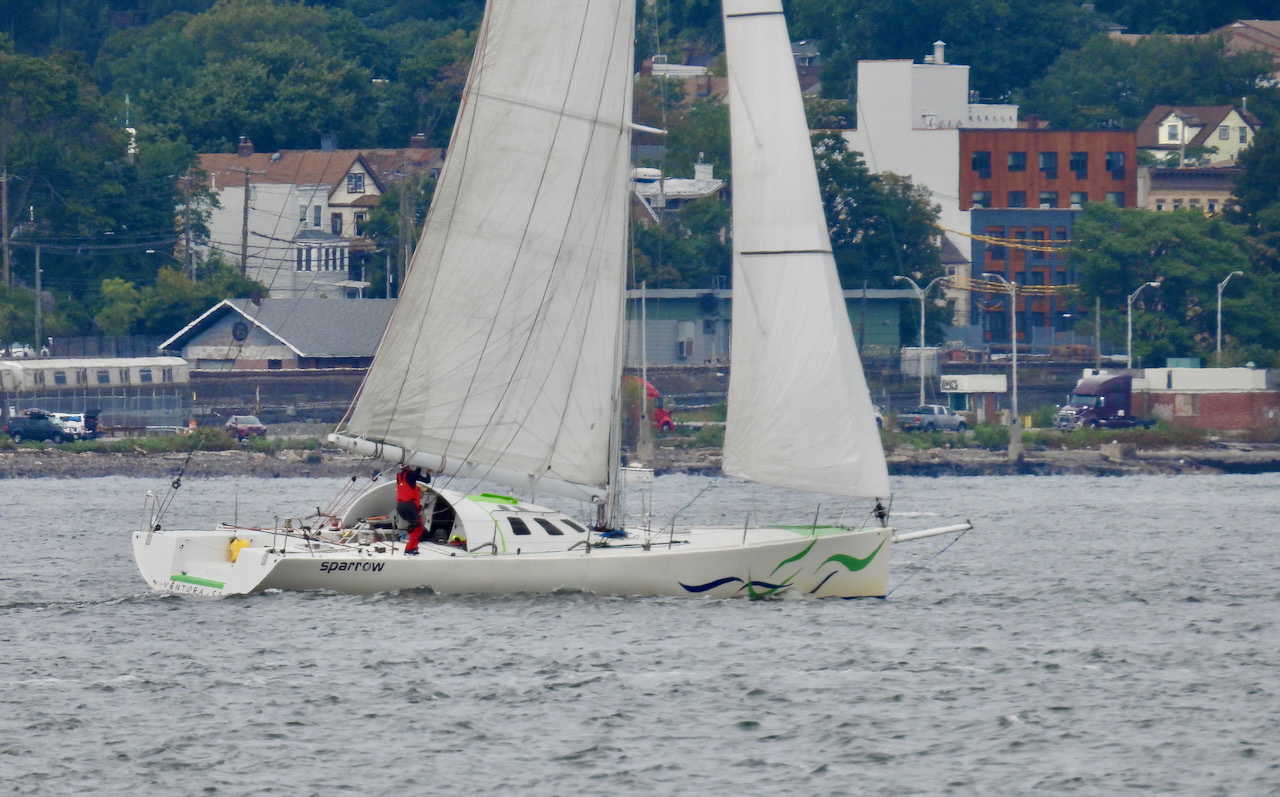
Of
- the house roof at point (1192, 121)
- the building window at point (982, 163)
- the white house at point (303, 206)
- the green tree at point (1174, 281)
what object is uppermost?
the house roof at point (1192, 121)

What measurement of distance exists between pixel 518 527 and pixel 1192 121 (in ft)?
413

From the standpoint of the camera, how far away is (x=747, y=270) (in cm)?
2927

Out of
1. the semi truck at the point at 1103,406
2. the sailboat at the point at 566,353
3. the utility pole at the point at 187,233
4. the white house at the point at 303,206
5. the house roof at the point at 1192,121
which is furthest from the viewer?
the house roof at the point at 1192,121

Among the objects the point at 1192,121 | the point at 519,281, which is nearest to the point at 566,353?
the point at 519,281

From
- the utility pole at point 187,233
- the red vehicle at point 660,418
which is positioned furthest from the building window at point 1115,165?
the utility pole at point 187,233

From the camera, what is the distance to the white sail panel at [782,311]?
28.7m

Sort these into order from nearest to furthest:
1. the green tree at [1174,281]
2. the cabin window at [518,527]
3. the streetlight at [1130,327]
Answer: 1. the cabin window at [518,527]
2. the streetlight at [1130,327]
3. the green tree at [1174,281]

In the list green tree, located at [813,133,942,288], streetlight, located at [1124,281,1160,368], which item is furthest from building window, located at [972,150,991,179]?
streetlight, located at [1124,281,1160,368]

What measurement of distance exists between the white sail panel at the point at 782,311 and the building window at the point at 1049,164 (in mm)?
100915

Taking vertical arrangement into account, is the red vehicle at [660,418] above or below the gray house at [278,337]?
below

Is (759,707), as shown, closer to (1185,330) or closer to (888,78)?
(1185,330)

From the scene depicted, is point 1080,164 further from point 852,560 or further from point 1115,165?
point 852,560

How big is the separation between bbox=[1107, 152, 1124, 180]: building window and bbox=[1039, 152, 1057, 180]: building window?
3.77 metres

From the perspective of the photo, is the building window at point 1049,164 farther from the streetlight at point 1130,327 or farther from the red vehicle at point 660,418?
the red vehicle at point 660,418
